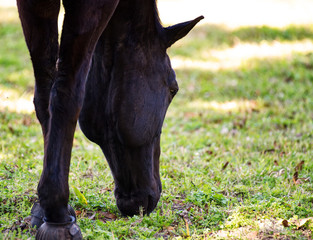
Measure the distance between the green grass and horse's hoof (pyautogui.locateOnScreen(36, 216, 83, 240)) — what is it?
0.25 m

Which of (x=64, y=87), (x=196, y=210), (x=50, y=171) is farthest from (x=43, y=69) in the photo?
(x=196, y=210)

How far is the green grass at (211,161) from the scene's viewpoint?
3.02 meters

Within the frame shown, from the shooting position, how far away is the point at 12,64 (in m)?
7.97

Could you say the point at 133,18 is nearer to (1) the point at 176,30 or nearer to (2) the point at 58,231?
(1) the point at 176,30

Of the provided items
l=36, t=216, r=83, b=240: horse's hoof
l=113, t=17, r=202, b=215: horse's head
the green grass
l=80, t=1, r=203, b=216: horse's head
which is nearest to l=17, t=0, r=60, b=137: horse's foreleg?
l=80, t=1, r=203, b=216: horse's head

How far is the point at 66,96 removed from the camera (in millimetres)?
2445

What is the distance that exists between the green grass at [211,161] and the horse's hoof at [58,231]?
0.25 metres

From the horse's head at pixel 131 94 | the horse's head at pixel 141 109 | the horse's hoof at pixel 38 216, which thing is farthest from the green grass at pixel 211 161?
the horse's head at pixel 131 94

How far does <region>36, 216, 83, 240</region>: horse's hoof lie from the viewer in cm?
244

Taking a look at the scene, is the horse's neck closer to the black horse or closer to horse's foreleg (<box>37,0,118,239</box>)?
the black horse

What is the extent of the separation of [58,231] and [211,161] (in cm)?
234

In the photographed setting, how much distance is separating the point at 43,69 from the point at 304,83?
5476 mm

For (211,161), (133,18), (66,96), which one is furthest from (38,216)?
(211,161)

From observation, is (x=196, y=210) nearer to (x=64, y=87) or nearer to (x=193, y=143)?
(x=64, y=87)
